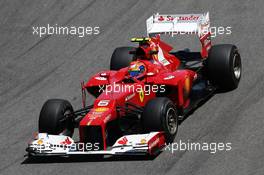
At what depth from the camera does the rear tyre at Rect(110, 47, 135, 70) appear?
58.1ft

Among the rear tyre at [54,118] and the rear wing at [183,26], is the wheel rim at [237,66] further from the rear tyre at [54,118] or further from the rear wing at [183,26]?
the rear tyre at [54,118]

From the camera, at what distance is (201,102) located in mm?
16672

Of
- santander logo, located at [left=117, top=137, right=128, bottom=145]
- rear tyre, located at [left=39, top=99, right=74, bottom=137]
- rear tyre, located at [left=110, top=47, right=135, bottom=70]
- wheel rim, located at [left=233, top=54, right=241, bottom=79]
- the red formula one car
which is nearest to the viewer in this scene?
santander logo, located at [left=117, top=137, right=128, bottom=145]

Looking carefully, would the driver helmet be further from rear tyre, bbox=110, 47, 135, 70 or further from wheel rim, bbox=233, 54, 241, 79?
wheel rim, bbox=233, 54, 241, 79

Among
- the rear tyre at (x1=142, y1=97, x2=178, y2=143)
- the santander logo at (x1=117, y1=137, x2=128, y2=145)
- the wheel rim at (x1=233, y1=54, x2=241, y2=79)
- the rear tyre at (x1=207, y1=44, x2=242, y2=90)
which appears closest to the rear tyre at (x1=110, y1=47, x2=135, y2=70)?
the rear tyre at (x1=207, y1=44, x2=242, y2=90)

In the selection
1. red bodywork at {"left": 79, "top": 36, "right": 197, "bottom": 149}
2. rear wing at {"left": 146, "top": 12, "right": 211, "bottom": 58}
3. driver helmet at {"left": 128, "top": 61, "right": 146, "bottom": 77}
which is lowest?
red bodywork at {"left": 79, "top": 36, "right": 197, "bottom": 149}

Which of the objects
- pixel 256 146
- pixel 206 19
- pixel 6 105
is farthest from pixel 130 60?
pixel 256 146

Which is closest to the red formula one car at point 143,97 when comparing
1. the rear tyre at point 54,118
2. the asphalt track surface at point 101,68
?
the rear tyre at point 54,118

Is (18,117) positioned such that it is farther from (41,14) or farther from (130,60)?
(41,14)

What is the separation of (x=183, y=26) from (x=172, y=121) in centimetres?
330

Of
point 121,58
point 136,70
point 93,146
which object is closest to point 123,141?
point 93,146

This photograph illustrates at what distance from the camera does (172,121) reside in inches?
581

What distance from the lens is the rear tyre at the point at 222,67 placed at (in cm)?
1690

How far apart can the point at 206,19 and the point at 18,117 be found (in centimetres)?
496
